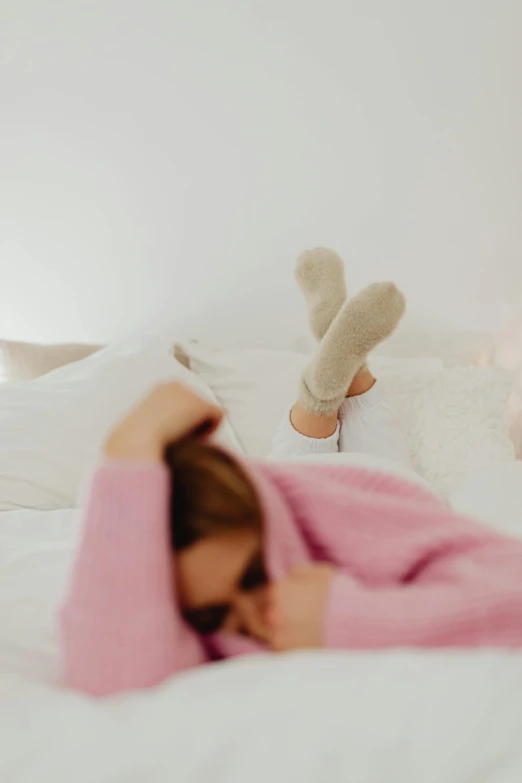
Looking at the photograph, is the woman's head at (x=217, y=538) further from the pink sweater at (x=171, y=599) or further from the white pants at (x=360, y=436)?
the white pants at (x=360, y=436)

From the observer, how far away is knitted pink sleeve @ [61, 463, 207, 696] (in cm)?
48

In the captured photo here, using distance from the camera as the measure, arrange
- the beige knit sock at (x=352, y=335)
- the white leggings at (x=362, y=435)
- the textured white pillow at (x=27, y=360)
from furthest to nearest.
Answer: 1. the textured white pillow at (x=27, y=360)
2. the white leggings at (x=362, y=435)
3. the beige knit sock at (x=352, y=335)

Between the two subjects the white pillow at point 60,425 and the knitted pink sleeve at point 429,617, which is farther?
the white pillow at point 60,425

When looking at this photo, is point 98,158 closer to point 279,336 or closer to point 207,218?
point 207,218

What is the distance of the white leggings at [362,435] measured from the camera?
46.1 inches

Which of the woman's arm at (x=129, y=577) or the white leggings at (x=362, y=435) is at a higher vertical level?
the woman's arm at (x=129, y=577)

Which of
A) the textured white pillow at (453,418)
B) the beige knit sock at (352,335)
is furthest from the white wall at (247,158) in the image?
the beige knit sock at (352,335)

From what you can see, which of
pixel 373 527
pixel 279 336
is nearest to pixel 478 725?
pixel 373 527

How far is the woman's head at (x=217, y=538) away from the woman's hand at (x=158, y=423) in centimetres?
2

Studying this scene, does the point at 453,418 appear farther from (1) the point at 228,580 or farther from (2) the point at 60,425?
(1) the point at 228,580

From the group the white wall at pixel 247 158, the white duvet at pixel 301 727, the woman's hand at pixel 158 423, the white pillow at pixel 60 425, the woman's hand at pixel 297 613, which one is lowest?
the white pillow at pixel 60 425

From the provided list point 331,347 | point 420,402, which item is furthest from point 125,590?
point 420,402

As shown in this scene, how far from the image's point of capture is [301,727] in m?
0.44

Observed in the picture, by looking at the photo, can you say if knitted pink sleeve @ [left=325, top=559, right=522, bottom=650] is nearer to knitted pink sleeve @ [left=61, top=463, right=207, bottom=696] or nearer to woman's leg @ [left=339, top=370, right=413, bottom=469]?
knitted pink sleeve @ [left=61, top=463, right=207, bottom=696]
